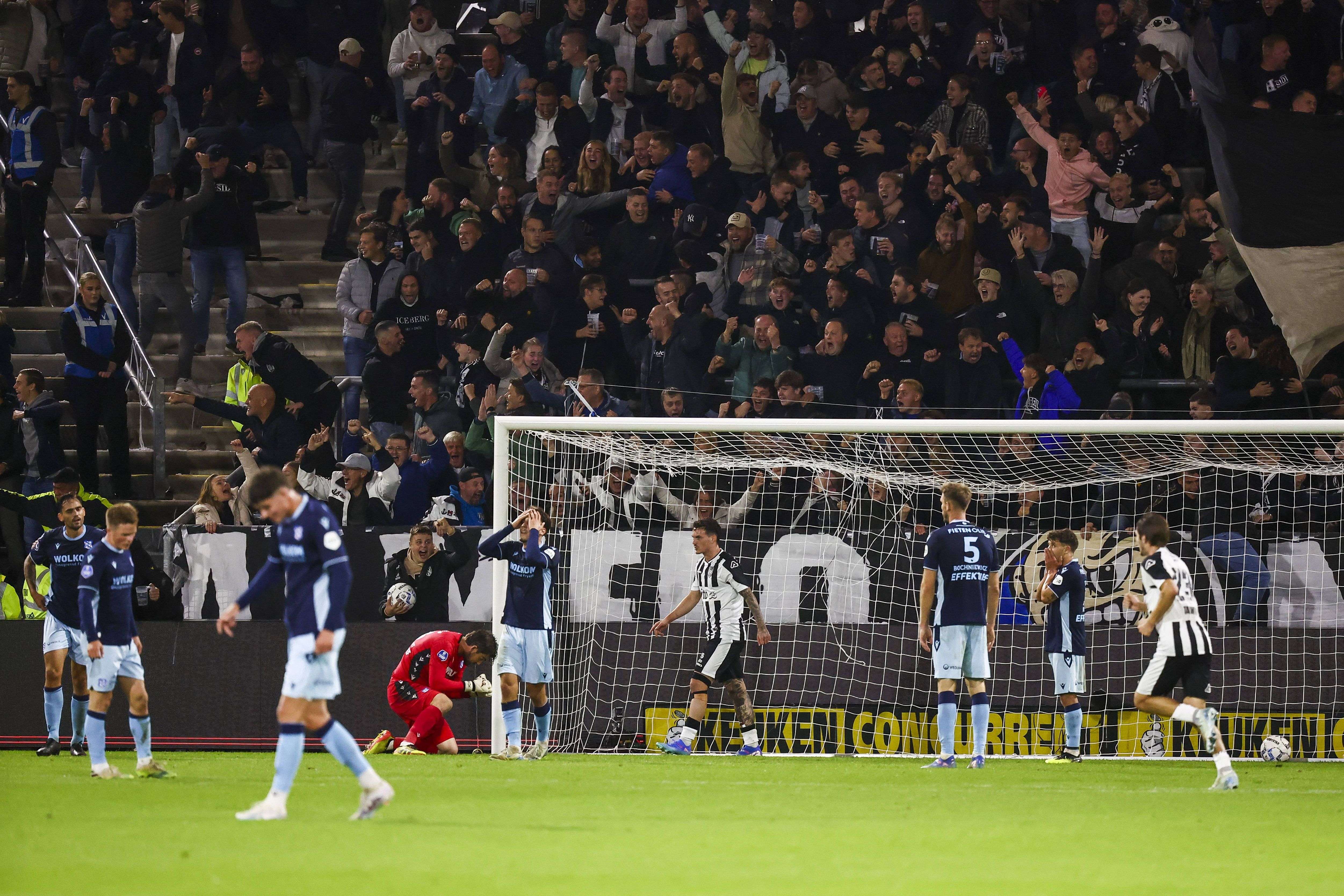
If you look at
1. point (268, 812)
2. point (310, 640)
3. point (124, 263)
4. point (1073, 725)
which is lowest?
point (1073, 725)

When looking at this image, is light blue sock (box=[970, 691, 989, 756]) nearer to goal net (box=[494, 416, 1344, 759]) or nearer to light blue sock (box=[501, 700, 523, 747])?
goal net (box=[494, 416, 1344, 759])

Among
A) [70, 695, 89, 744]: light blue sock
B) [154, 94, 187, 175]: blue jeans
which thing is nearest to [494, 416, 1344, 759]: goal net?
[70, 695, 89, 744]: light blue sock

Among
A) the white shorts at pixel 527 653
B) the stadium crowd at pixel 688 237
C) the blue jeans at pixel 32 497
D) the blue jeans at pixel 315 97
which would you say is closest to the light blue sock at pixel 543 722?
the white shorts at pixel 527 653

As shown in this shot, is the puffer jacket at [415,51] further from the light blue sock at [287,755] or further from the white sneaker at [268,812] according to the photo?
the white sneaker at [268,812]

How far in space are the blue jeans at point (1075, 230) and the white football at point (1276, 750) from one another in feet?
18.1

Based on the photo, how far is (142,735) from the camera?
1111 cm

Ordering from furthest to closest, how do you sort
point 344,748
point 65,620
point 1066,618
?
point 65,620
point 1066,618
point 344,748

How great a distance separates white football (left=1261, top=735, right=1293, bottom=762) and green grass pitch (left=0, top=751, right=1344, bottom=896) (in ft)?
4.36

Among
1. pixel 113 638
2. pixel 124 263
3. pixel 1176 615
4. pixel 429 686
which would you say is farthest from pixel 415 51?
pixel 1176 615

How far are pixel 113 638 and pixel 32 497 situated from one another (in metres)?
5.94

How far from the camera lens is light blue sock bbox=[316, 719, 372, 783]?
26.1ft

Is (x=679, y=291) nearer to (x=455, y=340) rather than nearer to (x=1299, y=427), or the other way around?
(x=455, y=340)

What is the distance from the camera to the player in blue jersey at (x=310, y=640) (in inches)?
315

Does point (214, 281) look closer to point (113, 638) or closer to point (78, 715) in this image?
point (78, 715)
